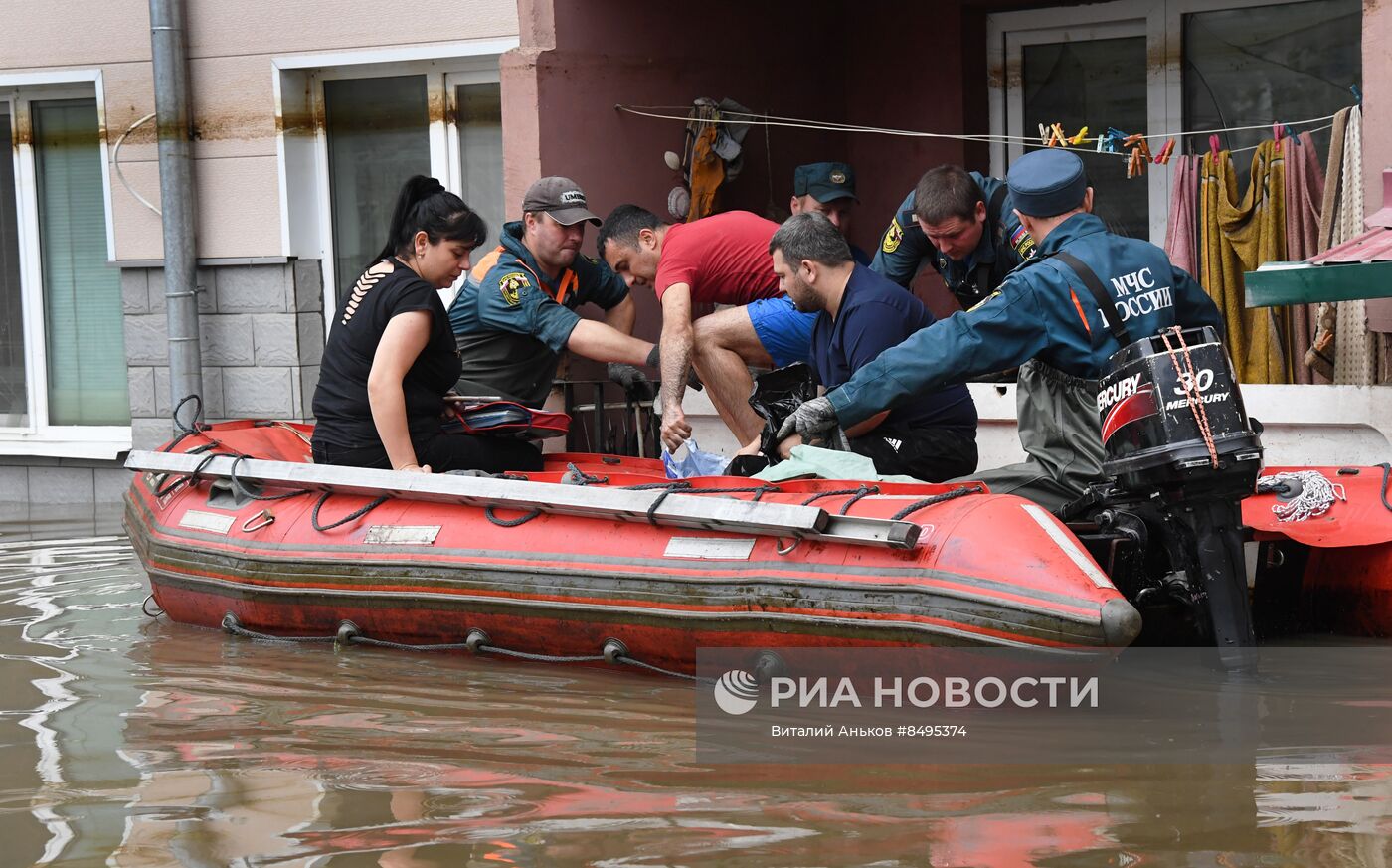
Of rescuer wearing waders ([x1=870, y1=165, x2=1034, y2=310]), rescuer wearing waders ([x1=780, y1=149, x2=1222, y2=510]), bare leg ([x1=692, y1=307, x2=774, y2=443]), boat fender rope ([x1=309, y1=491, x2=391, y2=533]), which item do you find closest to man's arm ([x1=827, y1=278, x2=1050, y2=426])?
rescuer wearing waders ([x1=780, y1=149, x2=1222, y2=510])

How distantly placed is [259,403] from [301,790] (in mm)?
5210

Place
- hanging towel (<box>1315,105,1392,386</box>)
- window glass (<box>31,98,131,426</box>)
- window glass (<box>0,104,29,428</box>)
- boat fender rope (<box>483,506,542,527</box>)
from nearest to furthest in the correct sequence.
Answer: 1. boat fender rope (<box>483,506,542,527</box>)
2. hanging towel (<box>1315,105,1392,386</box>)
3. window glass (<box>31,98,131,426</box>)
4. window glass (<box>0,104,29,428</box>)

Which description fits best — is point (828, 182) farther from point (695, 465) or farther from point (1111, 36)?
point (1111, 36)

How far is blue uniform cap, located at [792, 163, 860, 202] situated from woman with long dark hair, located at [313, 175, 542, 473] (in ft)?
6.50

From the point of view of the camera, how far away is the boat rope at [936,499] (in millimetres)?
4418

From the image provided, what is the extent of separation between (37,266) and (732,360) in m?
4.94

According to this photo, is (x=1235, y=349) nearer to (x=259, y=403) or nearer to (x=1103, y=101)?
(x=1103, y=101)

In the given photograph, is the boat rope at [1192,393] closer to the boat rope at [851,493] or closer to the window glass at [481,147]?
the boat rope at [851,493]

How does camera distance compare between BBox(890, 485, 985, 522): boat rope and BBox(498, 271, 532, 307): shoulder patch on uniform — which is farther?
BBox(498, 271, 532, 307): shoulder patch on uniform

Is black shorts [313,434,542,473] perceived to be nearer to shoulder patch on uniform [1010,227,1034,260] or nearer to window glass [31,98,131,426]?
shoulder patch on uniform [1010,227,1034,260]

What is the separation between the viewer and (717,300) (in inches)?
257

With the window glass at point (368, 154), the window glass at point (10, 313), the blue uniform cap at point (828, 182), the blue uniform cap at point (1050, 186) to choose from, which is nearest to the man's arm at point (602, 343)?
the blue uniform cap at point (828, 182)

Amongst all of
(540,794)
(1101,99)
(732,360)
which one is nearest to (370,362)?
(732,360)

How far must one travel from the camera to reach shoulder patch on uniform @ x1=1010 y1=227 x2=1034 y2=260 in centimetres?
571
